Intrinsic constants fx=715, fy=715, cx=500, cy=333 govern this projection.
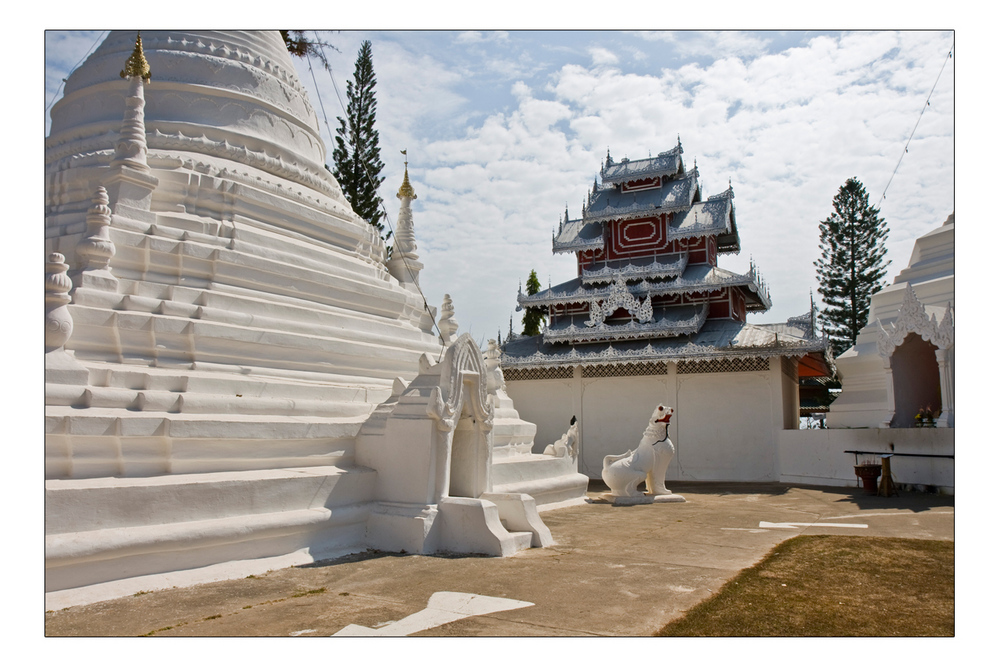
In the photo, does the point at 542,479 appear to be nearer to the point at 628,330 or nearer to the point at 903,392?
the point at 903,392

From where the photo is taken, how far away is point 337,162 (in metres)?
29.2

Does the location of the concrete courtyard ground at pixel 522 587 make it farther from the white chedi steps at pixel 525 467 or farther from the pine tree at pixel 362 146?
the pine tree at pixel 362 146

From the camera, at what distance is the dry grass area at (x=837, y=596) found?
4543 mm

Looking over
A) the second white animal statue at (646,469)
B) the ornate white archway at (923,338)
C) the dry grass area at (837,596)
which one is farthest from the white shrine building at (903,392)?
the dry grass area at (837,596)

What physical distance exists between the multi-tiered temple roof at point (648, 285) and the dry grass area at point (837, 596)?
11063 millimetres

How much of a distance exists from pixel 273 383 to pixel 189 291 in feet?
4.85

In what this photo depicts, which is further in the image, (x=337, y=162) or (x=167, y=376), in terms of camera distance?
(x=337, y=162)

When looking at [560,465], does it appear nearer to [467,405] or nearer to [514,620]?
[467,405]

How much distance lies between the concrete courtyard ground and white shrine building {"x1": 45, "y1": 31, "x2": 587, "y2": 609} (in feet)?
1.41

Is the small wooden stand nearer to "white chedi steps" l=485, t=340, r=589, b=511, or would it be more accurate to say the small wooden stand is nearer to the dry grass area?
"white chedi steps" l=485, t=340, r=589, b=511

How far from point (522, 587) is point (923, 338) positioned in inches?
436

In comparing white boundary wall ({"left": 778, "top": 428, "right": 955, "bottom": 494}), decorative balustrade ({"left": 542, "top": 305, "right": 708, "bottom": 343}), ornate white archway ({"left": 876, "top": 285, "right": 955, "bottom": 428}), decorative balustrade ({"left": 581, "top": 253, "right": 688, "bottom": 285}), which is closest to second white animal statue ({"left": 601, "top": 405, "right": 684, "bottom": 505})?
white boundary wall ({"left": 778, "top": 428, "right": 955, "bottom": 494})

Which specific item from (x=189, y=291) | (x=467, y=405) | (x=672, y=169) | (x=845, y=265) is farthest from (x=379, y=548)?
(x=845, y=265)

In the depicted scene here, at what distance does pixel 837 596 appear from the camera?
5.36 m
